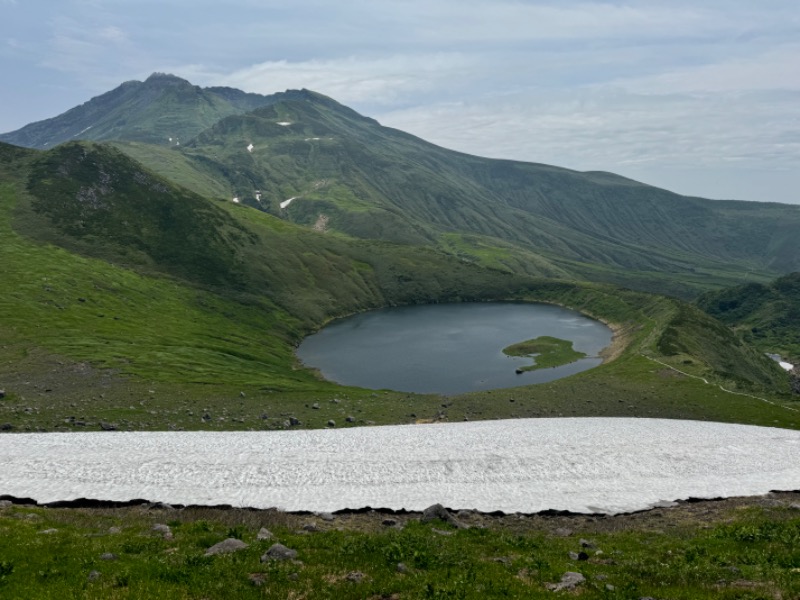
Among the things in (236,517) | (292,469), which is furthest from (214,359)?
(236,517)

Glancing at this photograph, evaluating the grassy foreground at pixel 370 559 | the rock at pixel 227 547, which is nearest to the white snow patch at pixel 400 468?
the grassy foreground at pixel 370 559

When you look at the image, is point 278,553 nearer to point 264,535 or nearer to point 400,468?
point 264,535

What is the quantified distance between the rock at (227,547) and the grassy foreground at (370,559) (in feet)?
1.51

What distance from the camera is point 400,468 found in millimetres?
40312

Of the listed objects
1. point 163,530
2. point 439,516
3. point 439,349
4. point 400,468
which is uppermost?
point 163,530

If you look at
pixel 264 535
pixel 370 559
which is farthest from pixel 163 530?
pixel 370 559

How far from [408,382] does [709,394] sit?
5458 cm

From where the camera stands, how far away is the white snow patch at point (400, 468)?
34.9 meters

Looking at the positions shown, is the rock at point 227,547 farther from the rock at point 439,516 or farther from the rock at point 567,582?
the rock at point 567,582

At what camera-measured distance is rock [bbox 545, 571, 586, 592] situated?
18.4m

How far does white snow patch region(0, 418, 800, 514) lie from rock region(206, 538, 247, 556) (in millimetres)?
10966

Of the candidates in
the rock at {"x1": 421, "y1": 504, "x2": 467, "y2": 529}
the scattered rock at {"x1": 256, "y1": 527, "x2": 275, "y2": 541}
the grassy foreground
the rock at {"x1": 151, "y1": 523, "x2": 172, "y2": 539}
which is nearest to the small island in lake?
the rock at {"x1": 421, "y1": 504, "x2": 467, "y2": 529}

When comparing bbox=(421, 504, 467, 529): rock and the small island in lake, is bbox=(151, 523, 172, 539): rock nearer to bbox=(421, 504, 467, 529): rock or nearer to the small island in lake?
bbox=(421, 504, 467, 529): rock

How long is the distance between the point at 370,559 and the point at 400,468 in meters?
19.6
